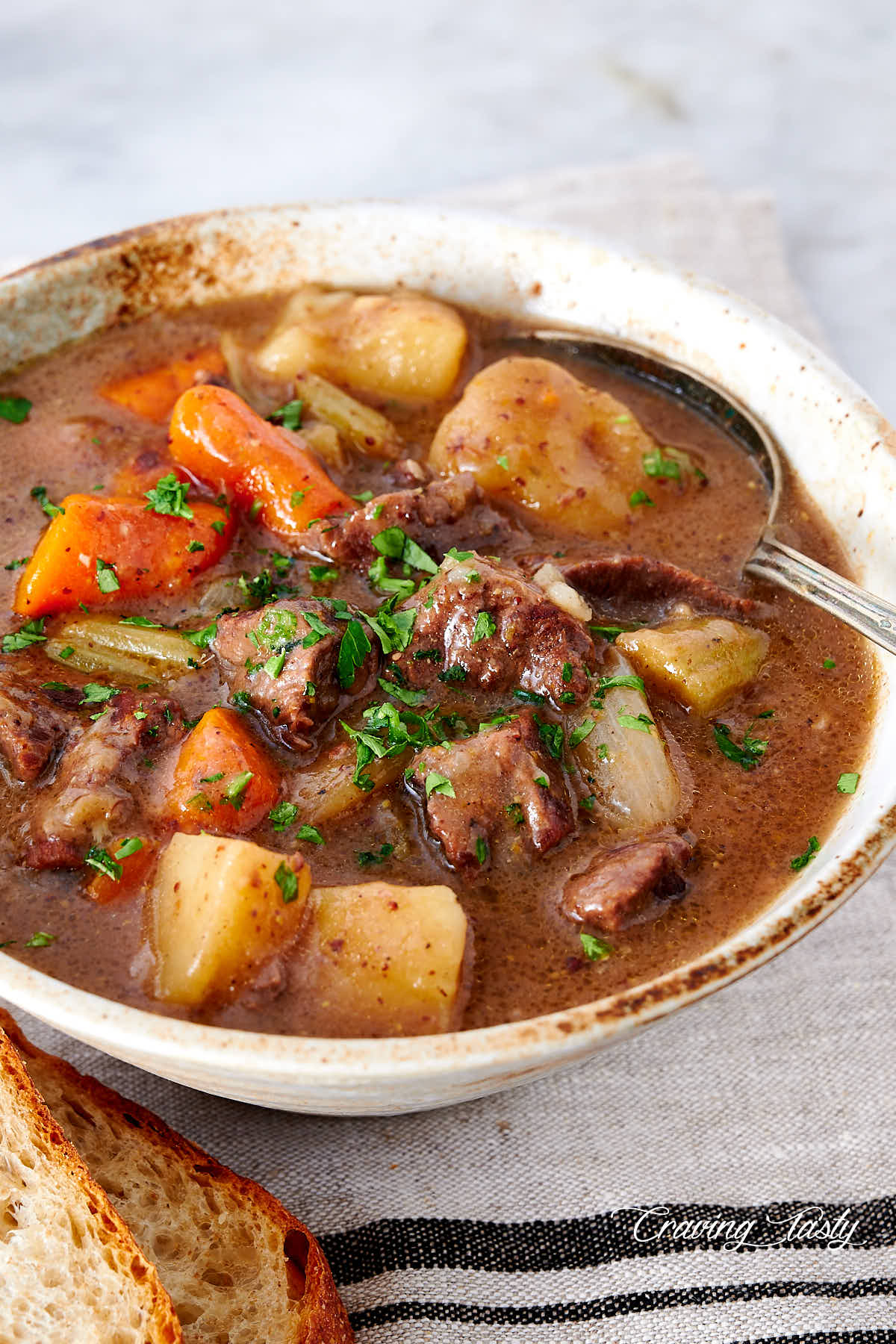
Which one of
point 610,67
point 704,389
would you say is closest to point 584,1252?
point 704,389

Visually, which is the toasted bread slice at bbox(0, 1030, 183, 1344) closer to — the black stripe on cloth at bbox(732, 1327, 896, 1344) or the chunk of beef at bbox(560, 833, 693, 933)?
the chunk of beef at bbox(560, 833, 693, 933)

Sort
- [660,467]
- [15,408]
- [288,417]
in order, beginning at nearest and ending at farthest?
[660,467] < [288,417] < [15,408]

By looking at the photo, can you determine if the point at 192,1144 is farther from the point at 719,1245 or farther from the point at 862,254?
the point at 862,254

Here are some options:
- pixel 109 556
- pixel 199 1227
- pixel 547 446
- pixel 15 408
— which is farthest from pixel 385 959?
pixel 15 408

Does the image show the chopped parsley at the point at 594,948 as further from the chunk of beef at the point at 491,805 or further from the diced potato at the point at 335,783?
the diced potato at the point at 335,783

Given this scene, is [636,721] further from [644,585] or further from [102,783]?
[102,783]

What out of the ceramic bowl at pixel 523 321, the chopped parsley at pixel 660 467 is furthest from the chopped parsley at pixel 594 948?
the chopped parsley at pixel 660 467
